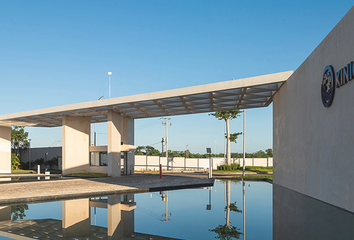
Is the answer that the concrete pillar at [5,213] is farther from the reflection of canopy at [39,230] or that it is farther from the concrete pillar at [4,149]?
the concrete pillar at [4,149]

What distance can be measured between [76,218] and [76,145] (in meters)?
19.9

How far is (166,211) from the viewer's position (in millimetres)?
9953

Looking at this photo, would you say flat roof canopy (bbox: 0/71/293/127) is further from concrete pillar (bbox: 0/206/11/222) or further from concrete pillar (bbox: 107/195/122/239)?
concrete pillar (bbox: 0/206/11/222)

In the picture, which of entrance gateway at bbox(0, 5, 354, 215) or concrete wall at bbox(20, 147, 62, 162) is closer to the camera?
entrance gateway at bbox(0, 5, 354, 215)

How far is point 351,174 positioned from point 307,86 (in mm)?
5412

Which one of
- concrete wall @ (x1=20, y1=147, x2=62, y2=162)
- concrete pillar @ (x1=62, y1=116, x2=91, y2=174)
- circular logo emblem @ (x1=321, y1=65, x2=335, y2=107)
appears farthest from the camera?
concrete wall @ (x1=20, y1=147, x2=62, y2=162)

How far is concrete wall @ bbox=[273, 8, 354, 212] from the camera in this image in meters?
9.29

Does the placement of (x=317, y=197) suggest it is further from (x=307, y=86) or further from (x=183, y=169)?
(x=183, y=169)

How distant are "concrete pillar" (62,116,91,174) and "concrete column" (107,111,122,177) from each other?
5.32 meters

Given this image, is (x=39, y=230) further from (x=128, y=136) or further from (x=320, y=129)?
(x=128, y=136)

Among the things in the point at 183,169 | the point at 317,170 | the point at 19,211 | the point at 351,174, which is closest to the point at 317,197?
the point at 317,170

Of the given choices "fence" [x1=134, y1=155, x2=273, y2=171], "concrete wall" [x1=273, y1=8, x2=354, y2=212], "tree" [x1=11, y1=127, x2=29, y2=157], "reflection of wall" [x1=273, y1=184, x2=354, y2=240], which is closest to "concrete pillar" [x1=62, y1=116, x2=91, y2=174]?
"fence" [x1=134, y1=155, x2=273, y2=171]

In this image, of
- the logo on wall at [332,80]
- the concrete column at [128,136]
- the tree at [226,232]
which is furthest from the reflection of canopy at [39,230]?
the concrete column at [128,136]

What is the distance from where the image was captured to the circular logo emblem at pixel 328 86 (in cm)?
1043
